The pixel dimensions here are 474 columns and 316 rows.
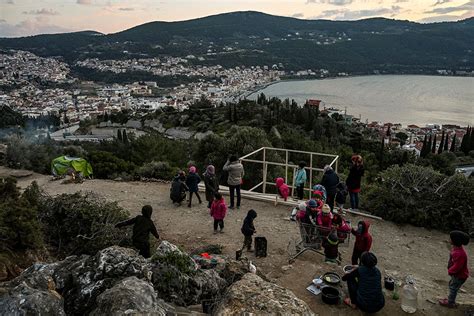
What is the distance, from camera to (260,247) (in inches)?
246

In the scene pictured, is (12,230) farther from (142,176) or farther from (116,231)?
(142,176)

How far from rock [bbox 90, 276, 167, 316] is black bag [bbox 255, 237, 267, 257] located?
10.3 feet

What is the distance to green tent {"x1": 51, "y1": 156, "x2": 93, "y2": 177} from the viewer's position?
1283cm

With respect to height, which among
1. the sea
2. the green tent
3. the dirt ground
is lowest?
the sea

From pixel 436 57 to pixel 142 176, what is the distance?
205493mm

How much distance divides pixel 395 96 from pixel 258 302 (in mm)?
122033

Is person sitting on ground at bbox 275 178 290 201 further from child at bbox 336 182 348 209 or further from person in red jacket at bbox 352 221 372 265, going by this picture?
person in red jacket at bbox 352 221 372 265

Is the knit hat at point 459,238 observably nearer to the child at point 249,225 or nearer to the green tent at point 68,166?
the child at point 249,225

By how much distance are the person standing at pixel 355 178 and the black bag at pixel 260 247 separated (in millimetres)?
2516

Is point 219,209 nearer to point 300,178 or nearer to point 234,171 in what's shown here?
point 234,171

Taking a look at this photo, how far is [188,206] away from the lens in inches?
345

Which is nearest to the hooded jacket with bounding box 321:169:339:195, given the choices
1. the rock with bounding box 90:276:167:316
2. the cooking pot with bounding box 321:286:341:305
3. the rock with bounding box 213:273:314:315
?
the cooking pot with bounding box 321:286:341:305

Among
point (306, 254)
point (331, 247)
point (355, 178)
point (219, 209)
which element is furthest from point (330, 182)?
point (219, 209)

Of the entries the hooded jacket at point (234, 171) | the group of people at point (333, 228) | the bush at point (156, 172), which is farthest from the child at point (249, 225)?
the bush at point (156, 172)
